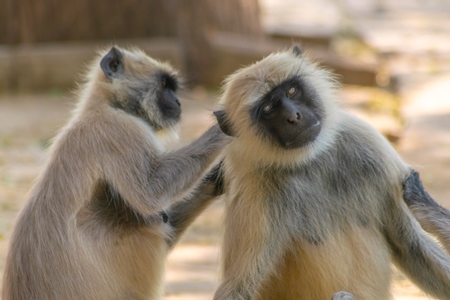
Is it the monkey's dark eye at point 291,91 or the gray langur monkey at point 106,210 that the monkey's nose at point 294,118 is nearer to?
the monkey's dark eye at point 291,91

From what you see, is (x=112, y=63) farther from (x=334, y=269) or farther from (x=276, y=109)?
(x=334, y=269)

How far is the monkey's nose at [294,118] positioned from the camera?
4480mm

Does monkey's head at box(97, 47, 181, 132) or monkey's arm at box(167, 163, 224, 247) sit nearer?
monkey's arm at box(167, 163, 224, 247)

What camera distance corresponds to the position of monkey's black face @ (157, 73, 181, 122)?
5.87m

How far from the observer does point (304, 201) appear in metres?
4.54

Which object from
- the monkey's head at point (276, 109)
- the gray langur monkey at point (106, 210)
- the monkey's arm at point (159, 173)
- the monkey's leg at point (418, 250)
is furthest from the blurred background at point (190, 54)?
the monkey's head at point (276, 109)

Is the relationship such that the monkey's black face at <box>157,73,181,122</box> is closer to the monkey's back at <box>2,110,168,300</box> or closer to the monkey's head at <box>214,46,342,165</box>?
the monkey's back at <box>2,110,168,300</box>

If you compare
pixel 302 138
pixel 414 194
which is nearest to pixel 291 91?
pixel 302 138

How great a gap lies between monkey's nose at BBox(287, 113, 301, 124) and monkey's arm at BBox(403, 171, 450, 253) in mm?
594

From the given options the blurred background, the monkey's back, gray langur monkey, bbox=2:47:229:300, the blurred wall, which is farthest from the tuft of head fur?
the blurred wall

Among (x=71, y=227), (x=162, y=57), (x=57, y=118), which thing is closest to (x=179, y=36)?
(x=162, y=57)

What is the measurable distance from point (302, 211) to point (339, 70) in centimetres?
669

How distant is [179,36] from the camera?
1188 cm

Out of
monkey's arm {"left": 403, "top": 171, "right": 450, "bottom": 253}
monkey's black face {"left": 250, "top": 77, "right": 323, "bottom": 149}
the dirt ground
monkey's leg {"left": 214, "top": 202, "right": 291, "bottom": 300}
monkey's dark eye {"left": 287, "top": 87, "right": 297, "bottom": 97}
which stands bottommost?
the dirt ground
